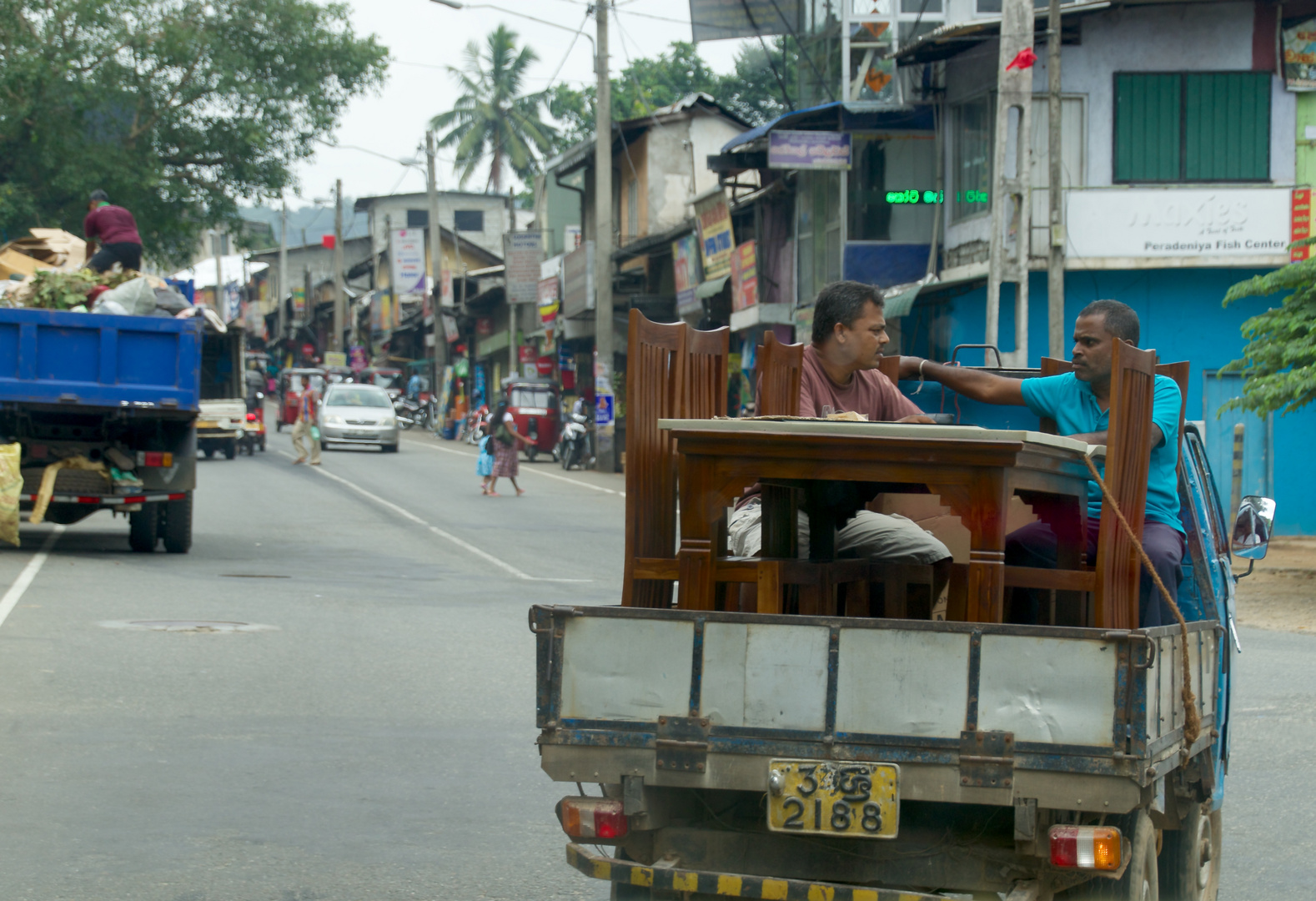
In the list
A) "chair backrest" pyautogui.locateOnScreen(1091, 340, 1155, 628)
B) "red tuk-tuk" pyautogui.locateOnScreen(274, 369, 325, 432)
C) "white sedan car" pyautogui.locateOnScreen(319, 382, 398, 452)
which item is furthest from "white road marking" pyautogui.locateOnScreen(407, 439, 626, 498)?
"chair backrest" pyautogui.locateOnScreen(1091, 340, 1155, 628)

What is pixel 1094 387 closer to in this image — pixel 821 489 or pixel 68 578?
pixel 821 489

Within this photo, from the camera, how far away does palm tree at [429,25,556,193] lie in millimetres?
62625

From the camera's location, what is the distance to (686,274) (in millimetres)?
33188

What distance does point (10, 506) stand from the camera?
13680 mm

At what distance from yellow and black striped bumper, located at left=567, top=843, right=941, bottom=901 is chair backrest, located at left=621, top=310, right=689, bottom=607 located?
0.75m

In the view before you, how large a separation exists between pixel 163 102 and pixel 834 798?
33.2m

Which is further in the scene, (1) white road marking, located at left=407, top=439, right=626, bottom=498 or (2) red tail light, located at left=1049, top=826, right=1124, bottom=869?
(1) white road marking, located at left=407, top=439, right=626, bottom=498

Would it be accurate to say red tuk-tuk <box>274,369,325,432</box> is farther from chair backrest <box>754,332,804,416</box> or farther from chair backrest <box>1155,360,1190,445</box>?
chair backrest <box>1155,360,1190,445</box>

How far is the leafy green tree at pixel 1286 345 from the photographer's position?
47.4 ft

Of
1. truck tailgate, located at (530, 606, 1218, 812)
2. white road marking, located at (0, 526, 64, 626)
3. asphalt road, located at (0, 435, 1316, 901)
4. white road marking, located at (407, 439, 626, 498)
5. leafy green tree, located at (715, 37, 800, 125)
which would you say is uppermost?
leafy green tree, located at (715, 37, 800, 125)

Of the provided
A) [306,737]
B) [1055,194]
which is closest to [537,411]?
[1055,194]

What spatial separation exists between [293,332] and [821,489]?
90.6 metres

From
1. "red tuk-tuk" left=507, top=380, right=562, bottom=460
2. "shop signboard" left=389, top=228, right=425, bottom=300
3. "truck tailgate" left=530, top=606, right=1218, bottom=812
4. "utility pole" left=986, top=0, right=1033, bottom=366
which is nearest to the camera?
"truck tailgate" left=530, top=606, right=1218, bottom=812

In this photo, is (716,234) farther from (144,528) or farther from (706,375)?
(706,375)
